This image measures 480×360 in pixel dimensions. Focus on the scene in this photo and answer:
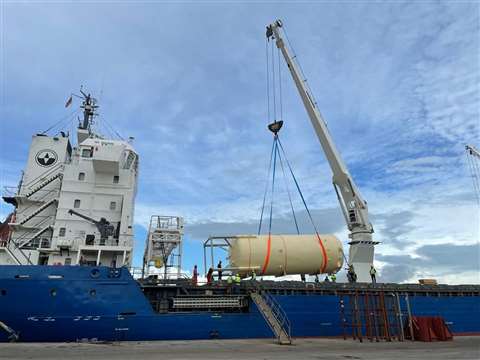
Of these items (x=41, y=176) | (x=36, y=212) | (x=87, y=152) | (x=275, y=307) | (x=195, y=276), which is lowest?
(x=275, y=307)

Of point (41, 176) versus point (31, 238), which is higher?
point (41, 176)

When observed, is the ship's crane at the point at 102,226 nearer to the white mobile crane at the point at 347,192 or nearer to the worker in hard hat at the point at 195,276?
the worker in hard hat at the point at 195,276

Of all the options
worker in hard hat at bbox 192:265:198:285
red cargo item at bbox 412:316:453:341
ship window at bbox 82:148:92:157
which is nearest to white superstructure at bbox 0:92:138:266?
ship window at bbox 82:148:92:157

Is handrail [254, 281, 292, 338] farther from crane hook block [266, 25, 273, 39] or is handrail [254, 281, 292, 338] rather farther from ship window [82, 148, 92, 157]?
crane hook block [266, 25, 273, 39]

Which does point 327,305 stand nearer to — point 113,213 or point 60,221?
point 113,213

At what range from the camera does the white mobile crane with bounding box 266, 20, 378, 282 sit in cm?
2169

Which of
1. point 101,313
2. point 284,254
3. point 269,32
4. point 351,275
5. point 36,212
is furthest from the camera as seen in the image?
point 269,32

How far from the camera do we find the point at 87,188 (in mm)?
20891

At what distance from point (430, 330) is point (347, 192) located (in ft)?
29.7

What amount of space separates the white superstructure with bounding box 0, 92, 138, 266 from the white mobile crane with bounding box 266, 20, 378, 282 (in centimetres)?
1232

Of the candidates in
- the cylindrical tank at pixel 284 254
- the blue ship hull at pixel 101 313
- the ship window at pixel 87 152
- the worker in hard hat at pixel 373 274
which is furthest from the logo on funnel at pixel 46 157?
the worker in hard hat at pixel 373 274

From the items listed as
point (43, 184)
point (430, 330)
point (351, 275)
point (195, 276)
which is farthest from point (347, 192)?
point (43, 184)

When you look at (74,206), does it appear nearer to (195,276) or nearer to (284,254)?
(195,276)

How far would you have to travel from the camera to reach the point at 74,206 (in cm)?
2027
